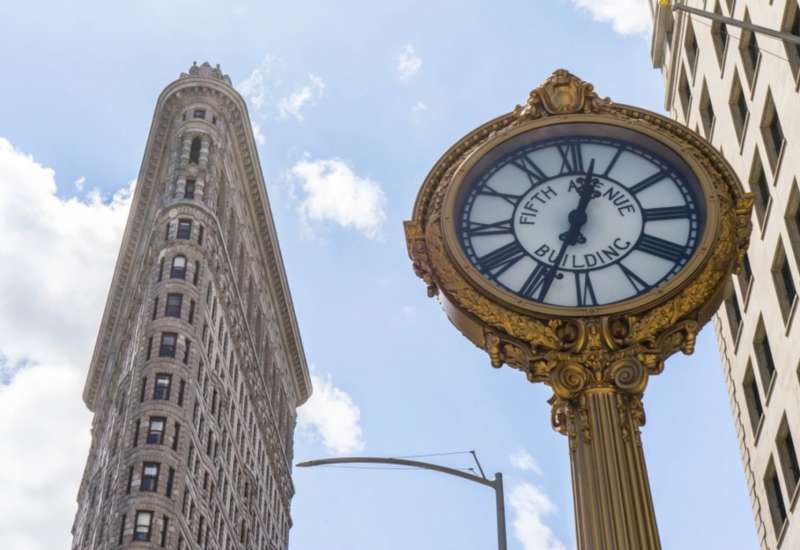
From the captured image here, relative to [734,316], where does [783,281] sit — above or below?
below

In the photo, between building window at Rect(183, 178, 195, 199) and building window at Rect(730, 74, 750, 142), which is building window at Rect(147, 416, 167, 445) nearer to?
building window at Rect(183, 178, 195, 199)

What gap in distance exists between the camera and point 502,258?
4.84 metres

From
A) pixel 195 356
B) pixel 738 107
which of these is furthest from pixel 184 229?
pixel 738 107

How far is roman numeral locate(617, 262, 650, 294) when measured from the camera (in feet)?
15.3

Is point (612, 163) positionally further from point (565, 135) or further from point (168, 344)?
point (168, 344)

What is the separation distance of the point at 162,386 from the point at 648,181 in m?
69.1

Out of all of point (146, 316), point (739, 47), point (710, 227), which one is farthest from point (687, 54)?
point (146, 316)

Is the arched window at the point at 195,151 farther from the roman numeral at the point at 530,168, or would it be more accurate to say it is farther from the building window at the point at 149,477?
the roman numeral at the point at 530,168

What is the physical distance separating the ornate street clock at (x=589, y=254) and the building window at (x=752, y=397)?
30983mm

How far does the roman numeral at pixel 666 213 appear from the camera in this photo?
16.0 ft

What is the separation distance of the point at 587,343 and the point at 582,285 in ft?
0.92

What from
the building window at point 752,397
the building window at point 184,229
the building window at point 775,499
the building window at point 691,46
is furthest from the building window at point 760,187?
the building window at point 184,229

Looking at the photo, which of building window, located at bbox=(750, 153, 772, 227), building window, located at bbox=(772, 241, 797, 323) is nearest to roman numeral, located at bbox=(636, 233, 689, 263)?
building window, located at bbox=(772, 241, 797, 323)

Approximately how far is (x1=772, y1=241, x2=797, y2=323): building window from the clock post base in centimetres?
2762
